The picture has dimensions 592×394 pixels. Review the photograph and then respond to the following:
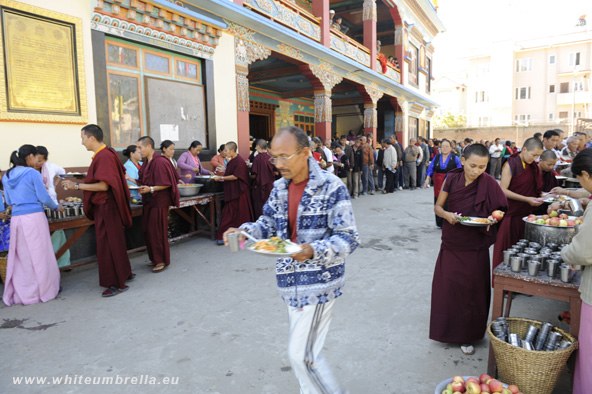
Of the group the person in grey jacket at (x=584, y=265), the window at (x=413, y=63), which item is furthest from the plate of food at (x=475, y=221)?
the window at (x=413, y=63)

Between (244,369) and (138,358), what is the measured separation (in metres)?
0.81

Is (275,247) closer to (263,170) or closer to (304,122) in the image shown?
(263,170)

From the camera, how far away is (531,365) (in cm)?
209

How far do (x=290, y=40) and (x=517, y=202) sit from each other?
6.39 metres

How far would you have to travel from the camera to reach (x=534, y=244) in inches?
110

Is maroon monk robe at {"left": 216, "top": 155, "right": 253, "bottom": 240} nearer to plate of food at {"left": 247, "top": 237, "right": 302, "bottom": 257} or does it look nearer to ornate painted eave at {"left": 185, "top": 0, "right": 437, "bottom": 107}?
ornate painted eave at {"left": 185, "top": 0, "right": 437, "bottom": 107}

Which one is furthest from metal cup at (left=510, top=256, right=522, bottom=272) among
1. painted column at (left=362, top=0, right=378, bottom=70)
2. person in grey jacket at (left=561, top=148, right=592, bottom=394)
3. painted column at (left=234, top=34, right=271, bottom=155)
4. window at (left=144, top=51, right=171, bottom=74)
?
painted column at (left=362, top=0, right=378, bottom=70)

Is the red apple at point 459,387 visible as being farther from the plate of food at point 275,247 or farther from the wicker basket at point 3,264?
the wicker basket at point 3,264

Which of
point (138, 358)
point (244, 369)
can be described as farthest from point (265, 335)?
point (138, 358)

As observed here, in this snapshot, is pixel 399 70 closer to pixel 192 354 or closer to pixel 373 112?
pixel 373 112

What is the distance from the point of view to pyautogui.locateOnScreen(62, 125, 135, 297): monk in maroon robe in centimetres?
402

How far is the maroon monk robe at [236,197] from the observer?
6.37 meters

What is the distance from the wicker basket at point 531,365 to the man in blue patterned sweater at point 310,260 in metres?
1.00

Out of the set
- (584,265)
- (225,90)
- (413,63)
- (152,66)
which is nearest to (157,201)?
(152,66)
